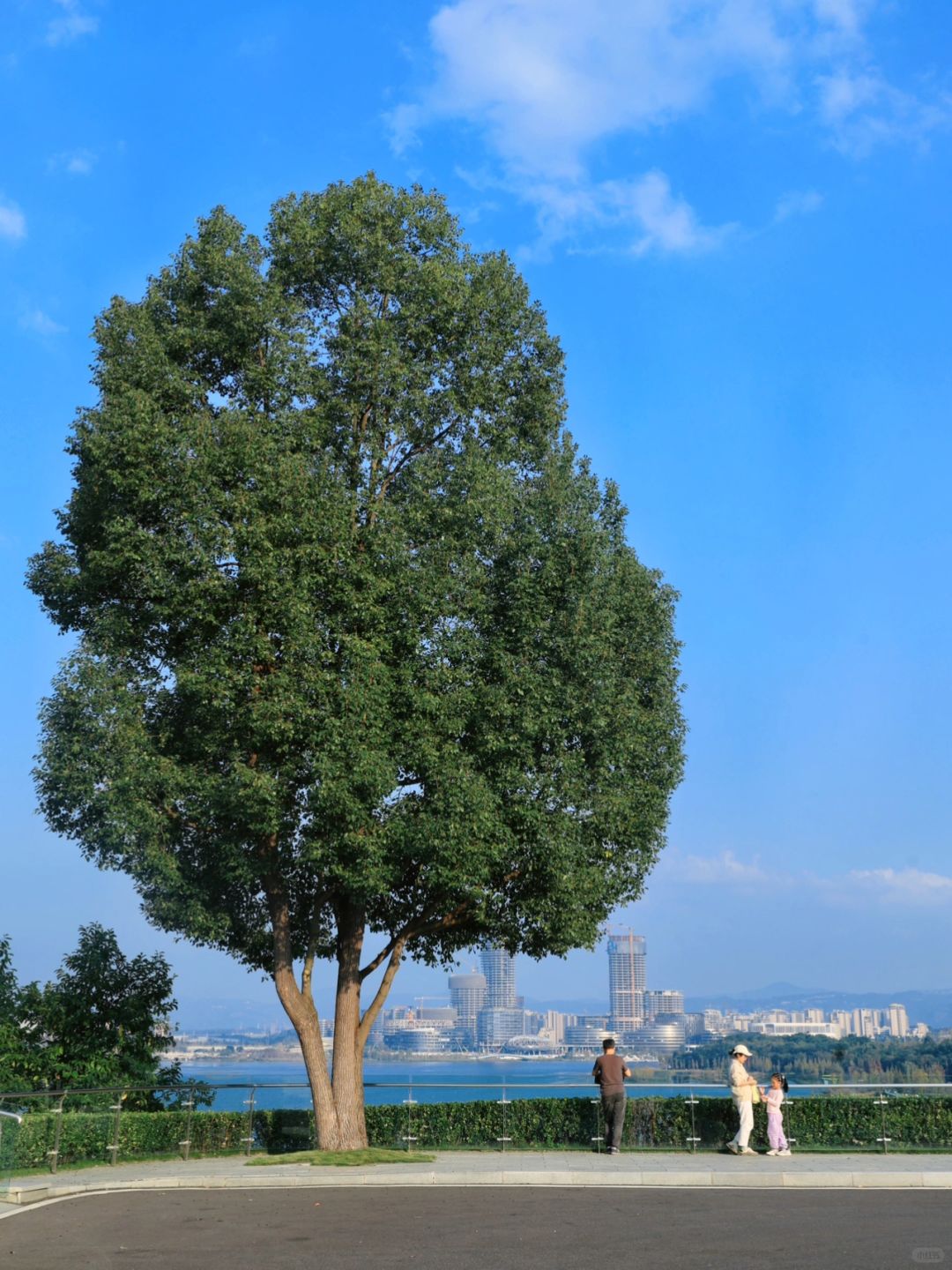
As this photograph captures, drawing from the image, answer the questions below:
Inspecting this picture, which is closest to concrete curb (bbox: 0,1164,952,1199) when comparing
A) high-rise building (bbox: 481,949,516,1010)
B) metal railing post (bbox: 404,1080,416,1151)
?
metal railing post (bbox: 404,1080,416,1151)

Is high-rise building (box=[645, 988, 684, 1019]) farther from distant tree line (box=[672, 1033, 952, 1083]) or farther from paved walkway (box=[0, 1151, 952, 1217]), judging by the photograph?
paved walkway (box=[0, 1151, 952, 1217])

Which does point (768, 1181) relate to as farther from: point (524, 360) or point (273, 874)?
point (524, 360)

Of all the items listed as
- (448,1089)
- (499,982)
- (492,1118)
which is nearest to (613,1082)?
(492,1118)

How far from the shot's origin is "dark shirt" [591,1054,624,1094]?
18.8 metres

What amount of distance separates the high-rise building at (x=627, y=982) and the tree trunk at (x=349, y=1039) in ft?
137

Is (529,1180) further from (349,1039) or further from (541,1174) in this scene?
(349,1039)

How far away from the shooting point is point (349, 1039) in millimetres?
20141

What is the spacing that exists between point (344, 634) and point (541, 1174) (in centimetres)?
818

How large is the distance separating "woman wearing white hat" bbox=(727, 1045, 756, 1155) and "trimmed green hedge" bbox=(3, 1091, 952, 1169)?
2.14 feet

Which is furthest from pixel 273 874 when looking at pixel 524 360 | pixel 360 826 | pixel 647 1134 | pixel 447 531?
pixel 524 360

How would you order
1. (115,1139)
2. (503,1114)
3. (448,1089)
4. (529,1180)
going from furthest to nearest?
1. (448,1089)
2. (503,1114)
3. (115,1139)
4. (529,1180)

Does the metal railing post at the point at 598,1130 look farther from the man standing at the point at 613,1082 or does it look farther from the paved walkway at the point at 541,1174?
the paved walkway at the point at 541,1174

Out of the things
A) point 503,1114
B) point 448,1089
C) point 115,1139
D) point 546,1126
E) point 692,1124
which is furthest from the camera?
point 448,1089

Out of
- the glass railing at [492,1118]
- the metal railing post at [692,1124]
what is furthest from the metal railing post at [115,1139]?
the metal railing post at [692,1124]
